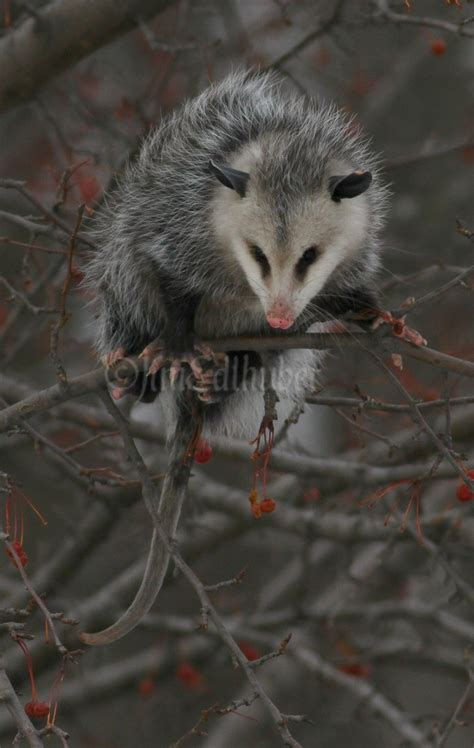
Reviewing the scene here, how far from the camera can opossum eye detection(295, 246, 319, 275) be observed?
7.54 feet

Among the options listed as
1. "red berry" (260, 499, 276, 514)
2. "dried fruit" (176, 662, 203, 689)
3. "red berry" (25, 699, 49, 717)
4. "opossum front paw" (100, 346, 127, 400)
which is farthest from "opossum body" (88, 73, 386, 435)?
"dried fruit" (176, 662, 203, 689)

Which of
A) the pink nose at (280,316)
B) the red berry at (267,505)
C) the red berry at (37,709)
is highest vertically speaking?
the pink nose at (280,316)

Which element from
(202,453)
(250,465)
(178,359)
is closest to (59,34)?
(178,359)

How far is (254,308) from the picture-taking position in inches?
106

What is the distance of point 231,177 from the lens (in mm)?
2383

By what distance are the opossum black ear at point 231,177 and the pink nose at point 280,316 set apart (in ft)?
1.15

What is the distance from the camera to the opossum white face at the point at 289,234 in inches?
88.6

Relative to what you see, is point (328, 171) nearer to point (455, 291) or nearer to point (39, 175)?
point (455, 291)

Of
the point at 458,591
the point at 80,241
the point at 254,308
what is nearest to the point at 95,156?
the point at 80,241

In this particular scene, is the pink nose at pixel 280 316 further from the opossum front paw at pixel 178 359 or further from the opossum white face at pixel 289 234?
the opossum front paw at pixel 178 359

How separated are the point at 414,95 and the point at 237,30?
2242 millimetres

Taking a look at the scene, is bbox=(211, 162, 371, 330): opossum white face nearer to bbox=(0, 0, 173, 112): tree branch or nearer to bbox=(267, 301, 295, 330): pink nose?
bbox=(267, 301, 295, 330): pink nose

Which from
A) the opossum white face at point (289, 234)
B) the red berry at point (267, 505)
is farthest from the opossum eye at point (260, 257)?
the red berry at point (267, 505)

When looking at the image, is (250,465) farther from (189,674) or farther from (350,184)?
(350,184)
